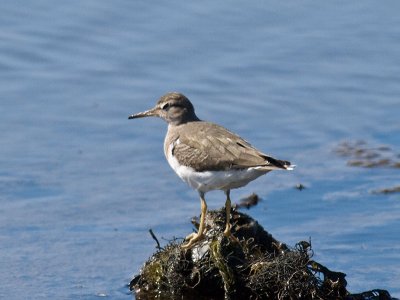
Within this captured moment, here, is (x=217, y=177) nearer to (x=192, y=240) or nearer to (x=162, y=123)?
(x=192, y=240)

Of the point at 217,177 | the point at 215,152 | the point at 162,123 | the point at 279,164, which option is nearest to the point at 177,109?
the point at 215,152

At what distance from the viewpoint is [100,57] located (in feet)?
47.7

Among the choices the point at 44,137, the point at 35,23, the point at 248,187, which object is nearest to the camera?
the point at 248,187

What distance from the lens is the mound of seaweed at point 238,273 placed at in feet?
29.5

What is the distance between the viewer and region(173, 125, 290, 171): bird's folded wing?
8.99m

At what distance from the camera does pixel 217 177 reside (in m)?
9.20

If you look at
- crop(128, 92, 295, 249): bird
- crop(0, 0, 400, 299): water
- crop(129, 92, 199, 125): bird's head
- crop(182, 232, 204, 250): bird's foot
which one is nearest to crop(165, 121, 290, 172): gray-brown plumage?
crop(128, 92, 295, 249): bird

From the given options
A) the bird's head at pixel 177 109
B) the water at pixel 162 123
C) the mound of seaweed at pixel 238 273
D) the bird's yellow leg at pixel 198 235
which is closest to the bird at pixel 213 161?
the bird's yellow leg at pixel 198 235

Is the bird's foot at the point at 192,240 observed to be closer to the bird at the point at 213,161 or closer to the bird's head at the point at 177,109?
the bird at the point at 213,161

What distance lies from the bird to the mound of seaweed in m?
0.15

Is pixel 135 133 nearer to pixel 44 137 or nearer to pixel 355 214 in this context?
pixel 44 137

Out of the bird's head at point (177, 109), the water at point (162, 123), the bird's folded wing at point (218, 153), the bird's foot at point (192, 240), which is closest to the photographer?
the bird's folded wing at point (218, 153)

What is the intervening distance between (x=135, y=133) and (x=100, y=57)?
5.69 feet

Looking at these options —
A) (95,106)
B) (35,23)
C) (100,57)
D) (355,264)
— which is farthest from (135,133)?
(355,264)
